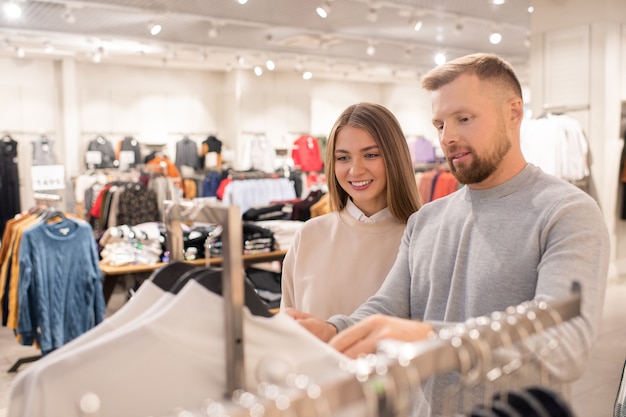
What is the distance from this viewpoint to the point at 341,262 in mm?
2145

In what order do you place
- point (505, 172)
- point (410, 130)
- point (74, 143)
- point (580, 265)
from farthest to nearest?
point (410, 130) → point (74, 143) → point (505, 172) → point (580, 265)

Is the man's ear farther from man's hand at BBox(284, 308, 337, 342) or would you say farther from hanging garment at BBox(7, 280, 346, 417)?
hanging garment at BBox(7, 280, 346, 417)

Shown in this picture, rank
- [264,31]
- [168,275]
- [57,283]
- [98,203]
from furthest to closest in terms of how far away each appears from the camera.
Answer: [264,31] < [98,203] < [57,283] < [168,275]

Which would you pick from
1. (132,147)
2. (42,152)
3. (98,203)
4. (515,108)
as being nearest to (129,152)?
(132,147)

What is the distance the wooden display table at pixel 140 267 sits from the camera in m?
4.83

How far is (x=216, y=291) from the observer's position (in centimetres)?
103

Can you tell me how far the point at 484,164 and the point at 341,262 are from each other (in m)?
0.80

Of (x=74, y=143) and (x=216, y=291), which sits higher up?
(x=74, y=143)

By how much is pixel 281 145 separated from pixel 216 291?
11.5 metres

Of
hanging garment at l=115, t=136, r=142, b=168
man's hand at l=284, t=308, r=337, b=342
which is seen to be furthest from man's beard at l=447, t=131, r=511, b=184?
hanging garment at l=115, t=136, r=142, b=168

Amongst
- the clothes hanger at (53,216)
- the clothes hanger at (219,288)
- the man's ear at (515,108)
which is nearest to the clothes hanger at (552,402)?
the clothes hanger at (219,288)

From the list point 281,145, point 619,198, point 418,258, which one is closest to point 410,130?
point 281,145

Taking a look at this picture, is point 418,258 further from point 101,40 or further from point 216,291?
point 101,40

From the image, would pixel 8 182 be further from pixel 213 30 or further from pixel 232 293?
pixel 232 293
